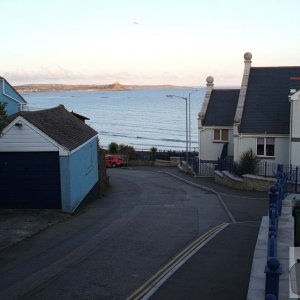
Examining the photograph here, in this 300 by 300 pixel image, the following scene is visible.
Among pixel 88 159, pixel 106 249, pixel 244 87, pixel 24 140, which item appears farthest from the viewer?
pixel 244 87

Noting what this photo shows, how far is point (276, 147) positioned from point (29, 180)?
1924 centimetres

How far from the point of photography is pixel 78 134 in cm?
2516

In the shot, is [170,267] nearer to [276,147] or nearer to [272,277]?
[272,277]

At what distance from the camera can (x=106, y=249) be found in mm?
14906

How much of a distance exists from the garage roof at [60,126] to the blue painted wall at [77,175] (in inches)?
18.3

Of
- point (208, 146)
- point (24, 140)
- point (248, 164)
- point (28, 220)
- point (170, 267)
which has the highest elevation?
point (24, 140)

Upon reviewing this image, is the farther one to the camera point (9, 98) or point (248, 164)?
point (248, 164)

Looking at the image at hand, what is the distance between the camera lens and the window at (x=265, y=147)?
35.7 metres

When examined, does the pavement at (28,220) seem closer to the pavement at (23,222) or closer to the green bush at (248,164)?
the pavement at (23,222)

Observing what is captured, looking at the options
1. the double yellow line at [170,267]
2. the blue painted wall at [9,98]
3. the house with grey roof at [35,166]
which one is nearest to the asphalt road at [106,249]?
the double yellow line at [170,267]

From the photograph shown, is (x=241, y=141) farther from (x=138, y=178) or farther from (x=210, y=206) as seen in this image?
(x=210, y=206)

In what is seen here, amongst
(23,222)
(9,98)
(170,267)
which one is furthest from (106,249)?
(9,98)

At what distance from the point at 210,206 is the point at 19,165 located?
8.65 m

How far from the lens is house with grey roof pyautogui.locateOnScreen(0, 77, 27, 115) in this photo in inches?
1286
